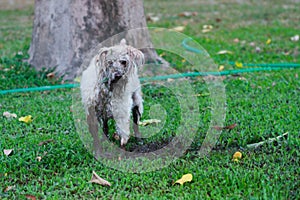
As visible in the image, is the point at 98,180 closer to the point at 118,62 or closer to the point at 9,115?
the point at 118,62

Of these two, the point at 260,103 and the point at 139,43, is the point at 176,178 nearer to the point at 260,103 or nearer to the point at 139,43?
the point at 260,103

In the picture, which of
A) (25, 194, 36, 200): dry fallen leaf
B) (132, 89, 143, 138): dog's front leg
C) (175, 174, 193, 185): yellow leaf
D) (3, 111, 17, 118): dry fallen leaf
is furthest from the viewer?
(3, 111, 17, 118): dry fallen leaf

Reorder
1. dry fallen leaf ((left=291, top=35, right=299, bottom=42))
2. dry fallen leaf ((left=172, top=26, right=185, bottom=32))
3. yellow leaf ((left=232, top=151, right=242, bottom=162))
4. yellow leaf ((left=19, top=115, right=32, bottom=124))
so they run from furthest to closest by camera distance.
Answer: dry fallen leaf ((left=172, top=26, right=185, bottom=32)) < dry fallen leaf ((left=291, top=35, right=299, bottom=42)) < yellow leaf ((left=19, top=115, right=32, bottom=124)) < yellow leaf ((left=232, top=151, right=242, bottom=162))

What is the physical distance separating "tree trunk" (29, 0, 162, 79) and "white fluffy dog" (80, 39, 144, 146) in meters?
2.15

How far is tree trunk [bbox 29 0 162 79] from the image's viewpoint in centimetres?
622

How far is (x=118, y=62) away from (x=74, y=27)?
9.52 feet

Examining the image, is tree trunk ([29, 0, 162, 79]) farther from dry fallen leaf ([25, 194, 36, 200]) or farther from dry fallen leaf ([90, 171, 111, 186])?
dry fallen leaf ([25, 194, 36, 200])

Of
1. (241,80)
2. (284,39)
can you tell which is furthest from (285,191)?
(284,39)

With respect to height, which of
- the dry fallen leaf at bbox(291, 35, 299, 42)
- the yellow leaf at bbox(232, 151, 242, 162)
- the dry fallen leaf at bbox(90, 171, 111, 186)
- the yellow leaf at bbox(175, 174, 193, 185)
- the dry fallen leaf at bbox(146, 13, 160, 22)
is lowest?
the dry fallen leaf at bbox(291, 35, 299, 42)

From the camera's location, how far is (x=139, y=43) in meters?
6.51

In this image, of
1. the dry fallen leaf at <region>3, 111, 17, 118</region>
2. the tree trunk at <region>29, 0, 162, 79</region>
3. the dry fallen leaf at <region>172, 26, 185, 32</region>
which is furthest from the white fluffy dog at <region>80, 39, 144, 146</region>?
the dry fallen leaf at <region>172, 26, 185, 32</region>

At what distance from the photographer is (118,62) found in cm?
356

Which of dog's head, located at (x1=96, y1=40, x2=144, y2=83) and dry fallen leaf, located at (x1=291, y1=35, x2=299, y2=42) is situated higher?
dog's head, located at (x1=96, y1=40, x2=144, y2=83)

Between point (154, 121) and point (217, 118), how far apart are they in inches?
24.2
